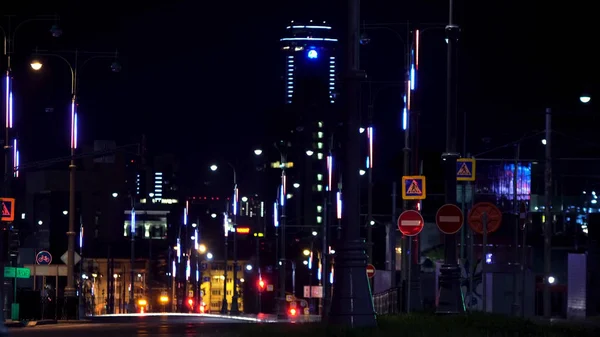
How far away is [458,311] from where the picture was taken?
27.5m

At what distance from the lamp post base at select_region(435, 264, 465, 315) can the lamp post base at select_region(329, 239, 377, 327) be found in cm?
773

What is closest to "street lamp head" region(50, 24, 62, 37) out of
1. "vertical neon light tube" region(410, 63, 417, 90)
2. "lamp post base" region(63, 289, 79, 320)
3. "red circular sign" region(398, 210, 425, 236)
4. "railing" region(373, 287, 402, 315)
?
"lamp post base" region(63, 289, 79, 320)

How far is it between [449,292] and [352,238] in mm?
8253

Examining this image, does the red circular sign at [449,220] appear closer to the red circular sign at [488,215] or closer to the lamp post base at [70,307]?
the red circular sign at [488,215]

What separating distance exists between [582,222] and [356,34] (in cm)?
8110

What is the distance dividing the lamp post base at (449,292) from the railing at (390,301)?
38.1 feet

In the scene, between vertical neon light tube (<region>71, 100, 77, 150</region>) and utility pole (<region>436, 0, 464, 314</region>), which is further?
vertical neon light tube (<region>71, 100, 77, 150</region>)

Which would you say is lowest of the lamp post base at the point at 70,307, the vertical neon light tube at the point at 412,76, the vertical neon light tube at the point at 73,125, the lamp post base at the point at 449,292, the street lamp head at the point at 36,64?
the lamp post base at the point at 70,307

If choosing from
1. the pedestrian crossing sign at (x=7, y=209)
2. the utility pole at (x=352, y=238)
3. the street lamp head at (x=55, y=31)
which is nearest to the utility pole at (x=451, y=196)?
the utility pole at (x=352, y=238)

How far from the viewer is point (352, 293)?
19609mm

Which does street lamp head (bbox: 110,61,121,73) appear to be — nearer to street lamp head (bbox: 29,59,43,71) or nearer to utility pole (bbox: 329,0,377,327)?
street lamp head (bbox: 29,59,43,71)

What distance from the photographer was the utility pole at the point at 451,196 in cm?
2736

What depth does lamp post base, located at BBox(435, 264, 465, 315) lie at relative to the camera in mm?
27227

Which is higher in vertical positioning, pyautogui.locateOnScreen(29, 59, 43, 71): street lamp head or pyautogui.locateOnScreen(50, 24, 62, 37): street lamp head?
pyautogui.locateOnScreen(50, 24, 62, 37): street lamp head
